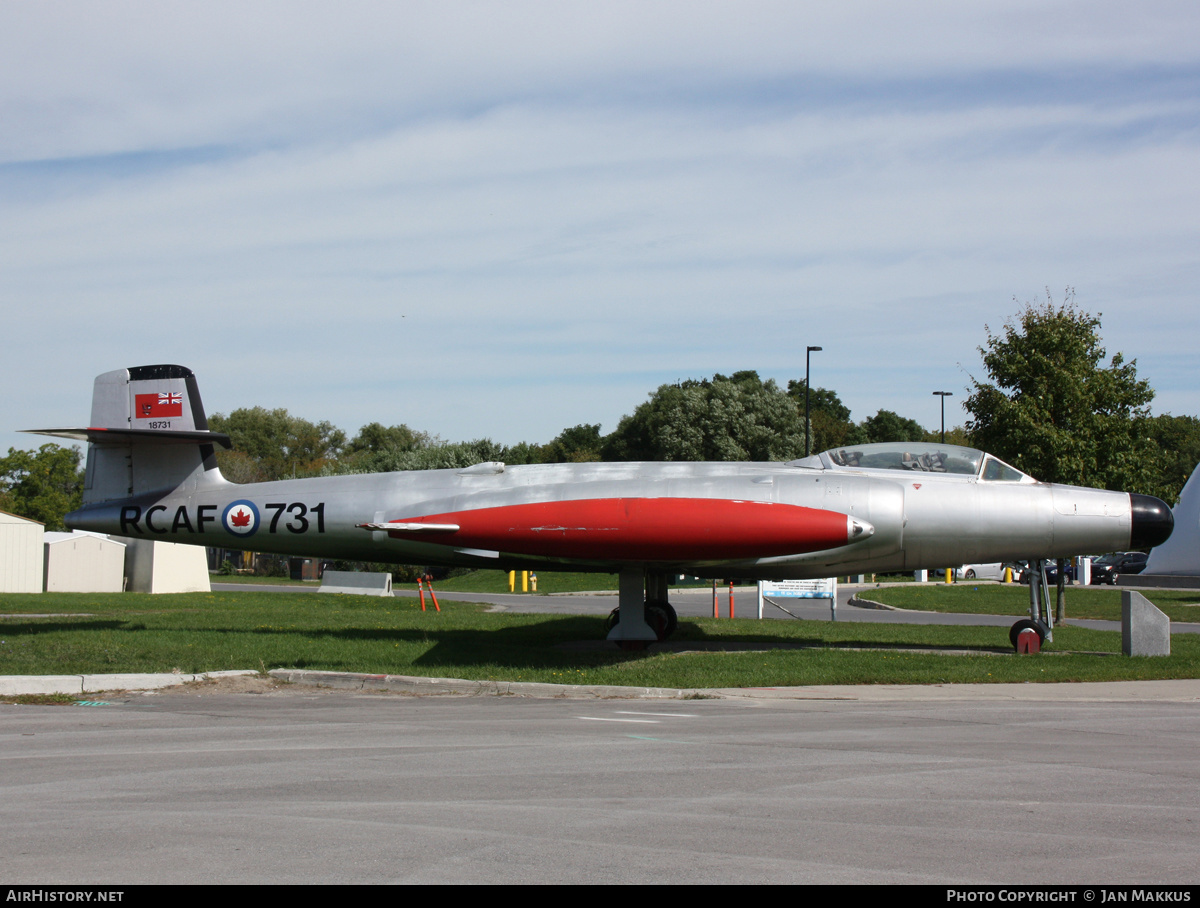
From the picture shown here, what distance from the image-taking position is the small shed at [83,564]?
33.3 metres

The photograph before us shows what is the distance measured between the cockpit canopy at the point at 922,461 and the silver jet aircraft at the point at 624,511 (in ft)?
0.08

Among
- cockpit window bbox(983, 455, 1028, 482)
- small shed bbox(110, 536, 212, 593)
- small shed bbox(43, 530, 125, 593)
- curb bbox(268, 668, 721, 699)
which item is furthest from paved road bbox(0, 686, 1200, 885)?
small shed bbox(43, 530, 125, 593)

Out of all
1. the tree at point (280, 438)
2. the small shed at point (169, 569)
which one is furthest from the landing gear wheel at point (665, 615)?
the tree at point (280, 438)

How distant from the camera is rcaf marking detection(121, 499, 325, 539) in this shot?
653 inches

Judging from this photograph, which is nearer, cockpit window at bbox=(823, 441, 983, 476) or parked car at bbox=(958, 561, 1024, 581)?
cockpit window at bbox=(823, 441, 983, 476)

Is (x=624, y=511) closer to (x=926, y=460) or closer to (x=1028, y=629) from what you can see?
(x=926, y=460)

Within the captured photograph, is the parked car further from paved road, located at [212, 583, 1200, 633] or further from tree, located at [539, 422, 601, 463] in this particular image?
tree, located at [539, 422, 601, 463]

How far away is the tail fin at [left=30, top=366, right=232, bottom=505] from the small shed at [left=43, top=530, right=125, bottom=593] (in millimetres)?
18360

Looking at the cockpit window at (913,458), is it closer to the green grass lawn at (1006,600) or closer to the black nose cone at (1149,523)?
the black nose cone at (1149,523)

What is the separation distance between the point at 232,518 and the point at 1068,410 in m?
18.2

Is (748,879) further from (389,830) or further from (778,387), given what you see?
(778,387)

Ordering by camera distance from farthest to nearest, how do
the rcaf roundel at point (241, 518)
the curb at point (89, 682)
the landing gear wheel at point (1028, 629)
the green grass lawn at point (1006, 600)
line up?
the green grass lawn at point (1006, 600)
the rcaf roundel at point (241, 518)
the landing gear wheel at point (1028, 629)
the curb at point (89, 682)

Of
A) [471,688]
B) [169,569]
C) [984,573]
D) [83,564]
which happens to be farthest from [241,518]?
[984,573]

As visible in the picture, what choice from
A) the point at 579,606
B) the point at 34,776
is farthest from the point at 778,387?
the point at 34,776
